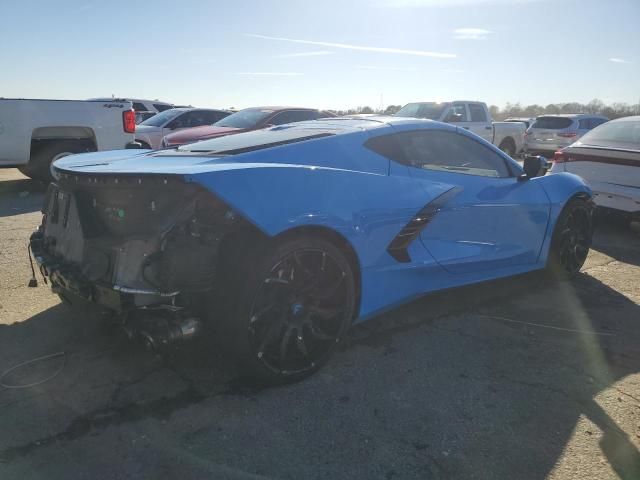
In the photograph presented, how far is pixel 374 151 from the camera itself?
11.3ft

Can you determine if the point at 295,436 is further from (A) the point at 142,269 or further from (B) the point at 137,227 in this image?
(B) the point at 137,227

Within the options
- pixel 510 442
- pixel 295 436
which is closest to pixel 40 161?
pixel 295 436

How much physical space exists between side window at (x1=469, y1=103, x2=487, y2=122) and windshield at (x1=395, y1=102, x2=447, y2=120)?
4.58ft

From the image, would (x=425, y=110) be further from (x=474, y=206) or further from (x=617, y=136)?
(x=474, y=206)

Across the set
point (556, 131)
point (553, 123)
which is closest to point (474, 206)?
point (556, 131)

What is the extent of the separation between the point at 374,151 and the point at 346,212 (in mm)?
647

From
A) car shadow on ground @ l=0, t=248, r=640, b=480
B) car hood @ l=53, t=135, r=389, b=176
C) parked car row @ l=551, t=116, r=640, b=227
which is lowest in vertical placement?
car shadow on ground @ l=0, t=248, r=640, b=480

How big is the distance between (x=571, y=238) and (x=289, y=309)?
325 cm

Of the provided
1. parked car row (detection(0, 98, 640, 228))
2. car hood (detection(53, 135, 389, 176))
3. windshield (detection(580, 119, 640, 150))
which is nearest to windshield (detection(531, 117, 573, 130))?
parked car row (detection(0, 98, 640, 228))

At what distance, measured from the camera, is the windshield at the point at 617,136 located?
6824 mm

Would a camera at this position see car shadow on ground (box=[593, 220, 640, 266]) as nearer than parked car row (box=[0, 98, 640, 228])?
Yes

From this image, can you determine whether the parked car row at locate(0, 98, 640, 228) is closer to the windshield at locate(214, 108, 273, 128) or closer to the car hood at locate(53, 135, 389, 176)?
the windshield at locate(214, 108, 273, 128)

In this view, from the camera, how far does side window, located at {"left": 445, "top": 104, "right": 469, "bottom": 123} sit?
521 inches

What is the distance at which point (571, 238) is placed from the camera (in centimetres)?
490
